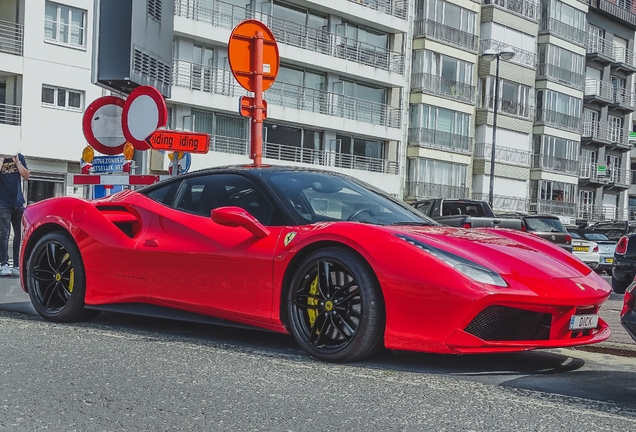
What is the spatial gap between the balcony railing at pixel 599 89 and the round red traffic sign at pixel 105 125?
182 feet

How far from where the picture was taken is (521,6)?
56375 millimetres

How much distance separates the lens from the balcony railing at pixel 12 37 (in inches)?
1321

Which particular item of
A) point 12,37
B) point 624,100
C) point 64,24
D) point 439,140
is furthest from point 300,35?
point 624,100

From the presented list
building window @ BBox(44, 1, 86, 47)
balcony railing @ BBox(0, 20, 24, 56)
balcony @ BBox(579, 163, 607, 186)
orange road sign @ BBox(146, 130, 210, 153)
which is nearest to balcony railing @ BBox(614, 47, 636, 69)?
balcony @ BBox(579, 163, 607, 186)

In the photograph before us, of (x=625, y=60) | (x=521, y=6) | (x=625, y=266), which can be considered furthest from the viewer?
(x=625, y=60)

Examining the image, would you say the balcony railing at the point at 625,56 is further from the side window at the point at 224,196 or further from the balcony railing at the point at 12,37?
the side window at the point at 224,196

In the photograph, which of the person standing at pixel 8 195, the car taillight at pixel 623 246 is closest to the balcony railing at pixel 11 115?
the person standing at pixel 8 195

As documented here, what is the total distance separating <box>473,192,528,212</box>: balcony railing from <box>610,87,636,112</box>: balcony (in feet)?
40.5

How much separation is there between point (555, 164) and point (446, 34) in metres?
12.5

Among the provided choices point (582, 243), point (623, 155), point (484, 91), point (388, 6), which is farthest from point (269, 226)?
point (623, 155)

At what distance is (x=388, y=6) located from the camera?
160 feet

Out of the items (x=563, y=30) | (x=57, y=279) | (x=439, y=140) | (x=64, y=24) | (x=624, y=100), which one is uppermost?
(x=563, y=30)

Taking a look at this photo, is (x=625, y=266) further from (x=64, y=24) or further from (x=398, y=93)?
(x=398, y=93)

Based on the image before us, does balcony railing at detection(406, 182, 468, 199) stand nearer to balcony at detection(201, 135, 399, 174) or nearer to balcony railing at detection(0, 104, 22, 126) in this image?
balcony at detection(201, 135, 399, 174)
